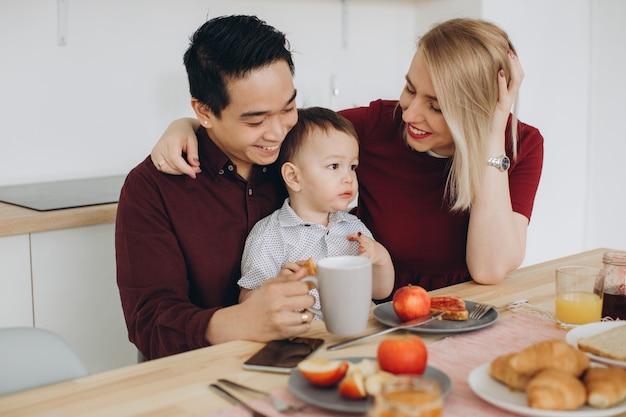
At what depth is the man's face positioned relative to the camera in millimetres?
1464

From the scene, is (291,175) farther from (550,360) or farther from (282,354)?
(550,360)

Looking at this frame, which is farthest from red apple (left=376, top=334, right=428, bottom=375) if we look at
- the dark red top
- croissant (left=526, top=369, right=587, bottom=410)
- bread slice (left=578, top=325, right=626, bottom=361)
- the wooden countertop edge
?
the wooden countertop edge

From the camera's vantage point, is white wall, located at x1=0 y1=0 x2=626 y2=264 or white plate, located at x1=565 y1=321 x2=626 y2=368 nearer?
white plate, located at x1=565 y1=321 x2=626 y2=368

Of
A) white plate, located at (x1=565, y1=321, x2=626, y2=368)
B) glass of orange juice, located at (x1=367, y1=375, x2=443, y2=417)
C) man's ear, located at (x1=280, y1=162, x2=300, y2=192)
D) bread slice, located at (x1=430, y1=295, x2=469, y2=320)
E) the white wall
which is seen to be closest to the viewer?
glass of orange juice, located at (x1=367, y1=375, x2=443, y2=417)

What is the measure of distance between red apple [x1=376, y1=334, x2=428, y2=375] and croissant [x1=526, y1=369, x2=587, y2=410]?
139 mm

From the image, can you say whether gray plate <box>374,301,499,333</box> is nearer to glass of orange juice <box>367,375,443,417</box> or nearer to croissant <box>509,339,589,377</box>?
croissant <box>509,339,589,377</box>

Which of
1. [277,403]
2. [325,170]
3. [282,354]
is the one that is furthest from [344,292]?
[325,170]

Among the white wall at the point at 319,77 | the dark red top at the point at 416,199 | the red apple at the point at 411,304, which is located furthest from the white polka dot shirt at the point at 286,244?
the white wall at the point at 319,77

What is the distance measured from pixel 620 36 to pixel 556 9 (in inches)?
17.8

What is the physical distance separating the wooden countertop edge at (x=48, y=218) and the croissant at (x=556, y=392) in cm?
145

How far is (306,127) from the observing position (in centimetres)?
162

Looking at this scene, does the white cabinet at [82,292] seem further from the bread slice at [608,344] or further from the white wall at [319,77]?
the bread slice at [608,344]

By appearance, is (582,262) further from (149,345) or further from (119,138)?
(119,138)

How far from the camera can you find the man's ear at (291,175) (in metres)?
1.61
